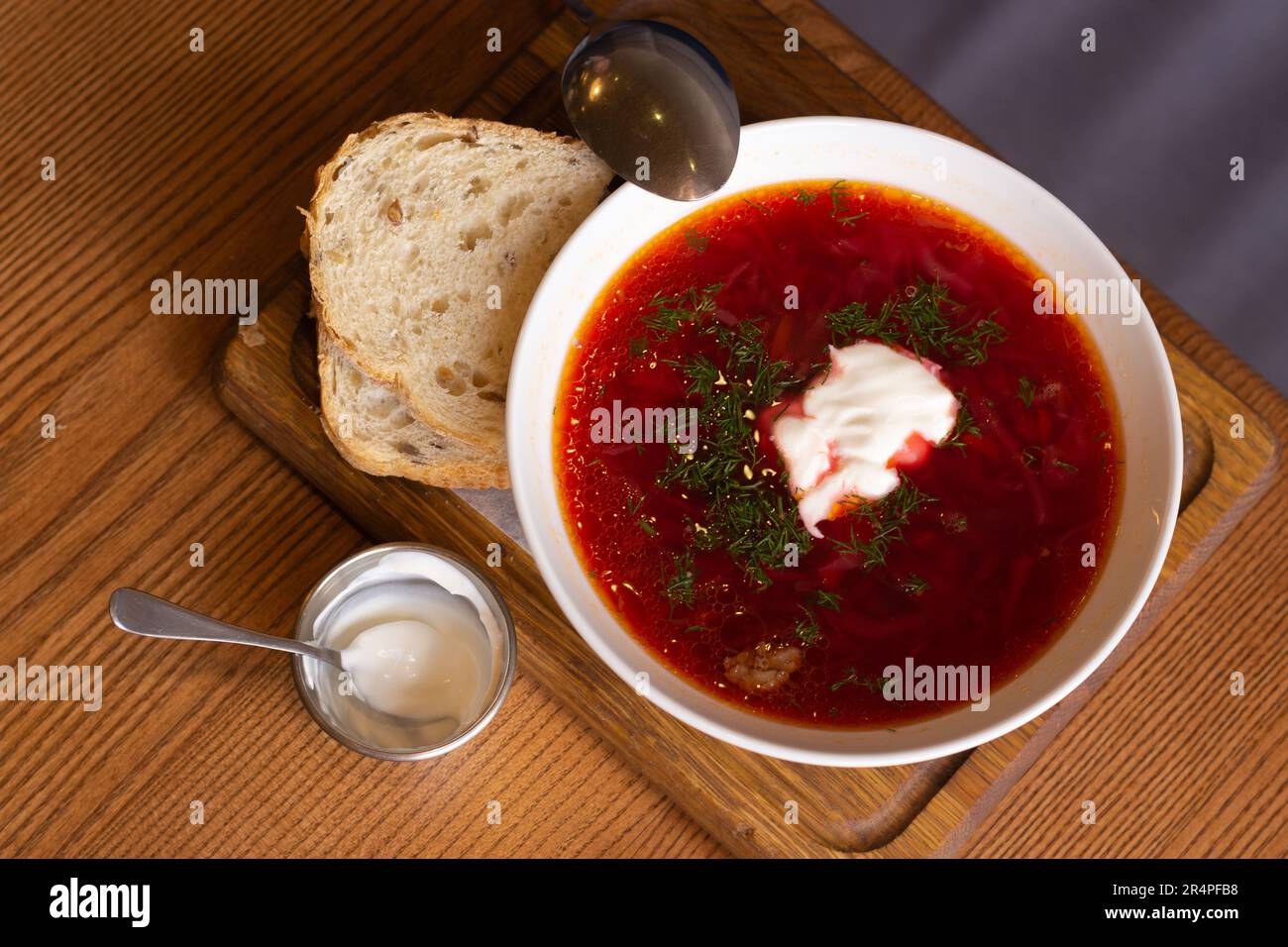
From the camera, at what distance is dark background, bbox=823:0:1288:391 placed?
12.0ft

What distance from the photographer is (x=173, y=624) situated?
2428 millimetres

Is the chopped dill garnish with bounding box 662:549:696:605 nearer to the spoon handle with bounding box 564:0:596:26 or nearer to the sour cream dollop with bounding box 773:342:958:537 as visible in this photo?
the sour cream dollop with bounding box 773:342:958:537

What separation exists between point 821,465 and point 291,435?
3.80ft

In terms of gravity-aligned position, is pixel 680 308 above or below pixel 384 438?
above

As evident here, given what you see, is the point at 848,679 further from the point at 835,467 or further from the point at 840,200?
the point at 840,200

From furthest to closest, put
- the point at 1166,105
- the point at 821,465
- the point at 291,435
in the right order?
the point at 1166,105 < the point at 291,435 < the point at 821,465

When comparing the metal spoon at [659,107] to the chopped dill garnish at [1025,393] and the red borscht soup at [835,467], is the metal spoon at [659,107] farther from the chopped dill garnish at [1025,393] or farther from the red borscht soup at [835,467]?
the chopped dill garnish at [1025,393]

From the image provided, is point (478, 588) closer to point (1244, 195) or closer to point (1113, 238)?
point (1113, 238)

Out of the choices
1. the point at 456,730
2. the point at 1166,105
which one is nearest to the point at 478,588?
the point at 456,730

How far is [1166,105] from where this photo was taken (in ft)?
12.1

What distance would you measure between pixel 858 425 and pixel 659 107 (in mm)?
736

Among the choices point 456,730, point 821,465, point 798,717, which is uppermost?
point 821,465

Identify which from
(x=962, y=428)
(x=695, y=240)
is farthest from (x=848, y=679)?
(x=695, y=240)

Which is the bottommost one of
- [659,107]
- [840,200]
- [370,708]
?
[370,708]
